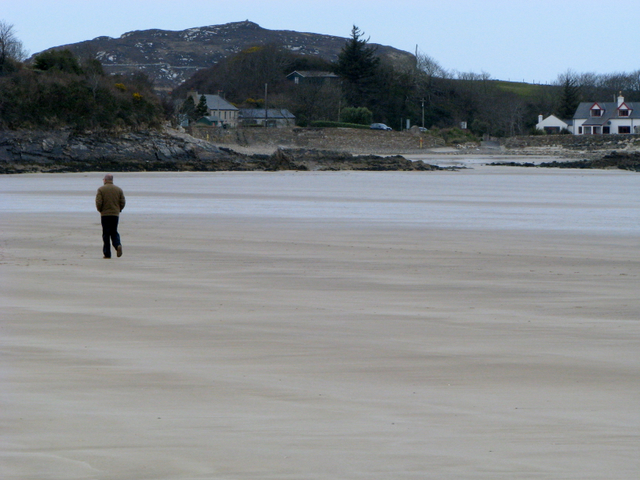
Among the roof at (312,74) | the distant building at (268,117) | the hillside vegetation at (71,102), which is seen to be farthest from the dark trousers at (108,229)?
the roof at (312,74)

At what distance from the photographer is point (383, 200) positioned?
2394cm

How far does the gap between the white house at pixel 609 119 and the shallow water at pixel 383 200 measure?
56.5 meters

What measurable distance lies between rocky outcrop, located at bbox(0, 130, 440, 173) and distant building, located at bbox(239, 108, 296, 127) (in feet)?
103

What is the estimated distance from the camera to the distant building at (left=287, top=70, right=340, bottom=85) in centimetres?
9909

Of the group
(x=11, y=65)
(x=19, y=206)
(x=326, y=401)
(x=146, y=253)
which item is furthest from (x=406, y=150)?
(x=326, y=401)

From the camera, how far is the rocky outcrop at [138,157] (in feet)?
149

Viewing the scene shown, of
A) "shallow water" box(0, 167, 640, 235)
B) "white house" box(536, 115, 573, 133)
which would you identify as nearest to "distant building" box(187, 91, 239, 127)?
"white house" box(536, 115, 573, 133)

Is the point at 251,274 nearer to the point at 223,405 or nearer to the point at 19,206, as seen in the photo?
the point at 223,405

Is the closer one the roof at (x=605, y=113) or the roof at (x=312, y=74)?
the roof at (x=605, y=113)

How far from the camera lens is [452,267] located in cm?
1103

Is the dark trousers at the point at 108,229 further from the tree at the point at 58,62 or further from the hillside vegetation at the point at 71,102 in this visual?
the tree at the point at 58,62

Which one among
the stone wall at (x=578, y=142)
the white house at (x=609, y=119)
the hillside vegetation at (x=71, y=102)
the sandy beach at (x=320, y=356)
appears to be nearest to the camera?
the sandy beach at (x=320, y=356)

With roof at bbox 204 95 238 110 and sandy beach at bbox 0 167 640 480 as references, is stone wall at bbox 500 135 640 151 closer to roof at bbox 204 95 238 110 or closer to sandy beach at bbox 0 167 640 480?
roof at bbox 204 95 238 110

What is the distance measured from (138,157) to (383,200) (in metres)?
29.7
